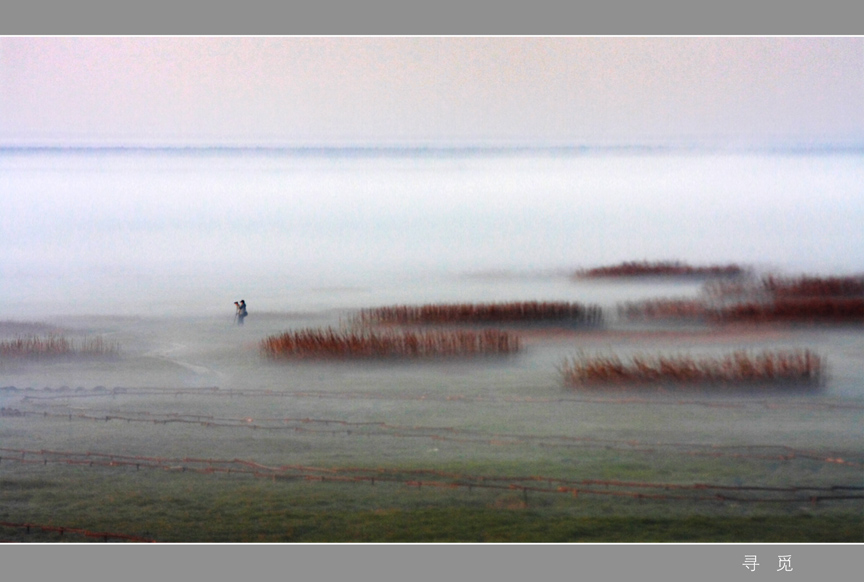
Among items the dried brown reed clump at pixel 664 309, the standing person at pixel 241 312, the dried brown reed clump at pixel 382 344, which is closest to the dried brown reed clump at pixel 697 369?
the dried brown reed clump at pixel 664 309

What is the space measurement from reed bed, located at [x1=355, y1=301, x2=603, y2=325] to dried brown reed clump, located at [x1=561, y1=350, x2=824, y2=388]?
7.9 inches

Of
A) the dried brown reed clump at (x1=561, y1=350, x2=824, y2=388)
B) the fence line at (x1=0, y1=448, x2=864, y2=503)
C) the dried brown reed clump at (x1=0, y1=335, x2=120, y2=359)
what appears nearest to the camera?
the fence line at (x1=0, y1=448, x2=864, y2=503)

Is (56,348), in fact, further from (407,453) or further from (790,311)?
(790,311)

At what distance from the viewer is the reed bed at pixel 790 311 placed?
3.23m

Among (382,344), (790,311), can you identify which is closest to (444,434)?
(382,344)

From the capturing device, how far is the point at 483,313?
3.32 metres

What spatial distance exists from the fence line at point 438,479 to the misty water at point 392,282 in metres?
0.04

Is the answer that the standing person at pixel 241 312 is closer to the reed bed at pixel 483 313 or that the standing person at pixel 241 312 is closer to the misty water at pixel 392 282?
the misty water at pixel 392 282

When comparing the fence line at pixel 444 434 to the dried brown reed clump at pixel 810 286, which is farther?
the dried brown reed clump at pixel 810 286

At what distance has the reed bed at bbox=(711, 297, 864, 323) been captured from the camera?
3229mm

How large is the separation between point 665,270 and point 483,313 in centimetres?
81

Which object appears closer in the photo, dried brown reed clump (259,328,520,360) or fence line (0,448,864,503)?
fence line (0,448,864,503)

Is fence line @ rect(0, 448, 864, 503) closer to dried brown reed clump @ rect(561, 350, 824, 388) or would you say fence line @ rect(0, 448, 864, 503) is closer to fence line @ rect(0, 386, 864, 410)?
fence line @ rect(0, 386, 864, 410)

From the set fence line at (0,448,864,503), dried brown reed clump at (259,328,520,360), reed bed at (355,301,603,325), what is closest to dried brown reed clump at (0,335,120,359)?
fence line at (0,448,864,503)
